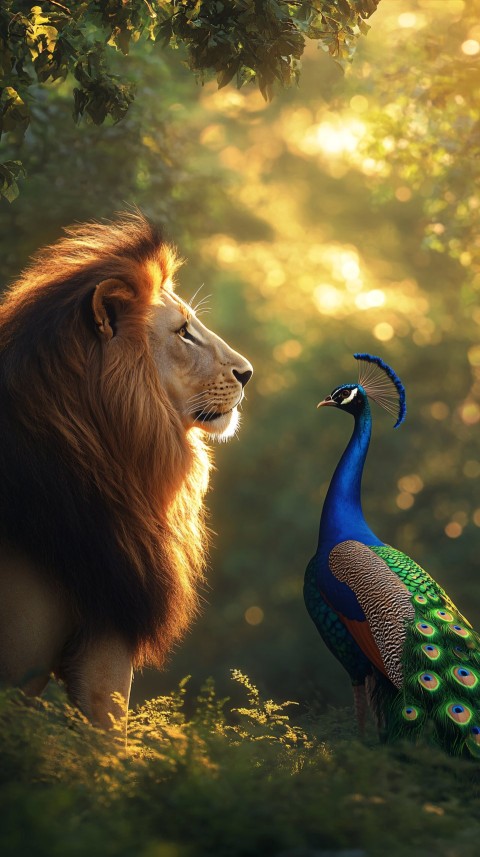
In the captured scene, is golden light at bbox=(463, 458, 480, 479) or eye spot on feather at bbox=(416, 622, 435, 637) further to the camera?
golden light at bbox=(463, 458, 480, 479)

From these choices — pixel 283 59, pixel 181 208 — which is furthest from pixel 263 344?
pixel 283 59

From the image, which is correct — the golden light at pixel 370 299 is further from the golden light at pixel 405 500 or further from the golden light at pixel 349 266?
the golden light at pixel 405 500

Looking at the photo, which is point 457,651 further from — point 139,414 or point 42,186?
point 42,186

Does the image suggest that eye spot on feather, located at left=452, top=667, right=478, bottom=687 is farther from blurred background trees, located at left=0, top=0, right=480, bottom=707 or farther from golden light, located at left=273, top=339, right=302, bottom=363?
golden light, located at left=273, top=339, right=302, bottom=363

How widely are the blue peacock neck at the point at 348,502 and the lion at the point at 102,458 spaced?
580 mm

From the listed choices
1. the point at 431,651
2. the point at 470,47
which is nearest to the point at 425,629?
the point at 431,651

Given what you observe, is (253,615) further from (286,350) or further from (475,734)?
(475,734)

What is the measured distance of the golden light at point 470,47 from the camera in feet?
32.7

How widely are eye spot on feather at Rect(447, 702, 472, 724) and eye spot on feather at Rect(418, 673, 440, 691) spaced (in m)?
0.09

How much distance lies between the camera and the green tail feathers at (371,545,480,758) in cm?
435

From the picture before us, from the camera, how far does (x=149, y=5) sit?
5020 millimetres

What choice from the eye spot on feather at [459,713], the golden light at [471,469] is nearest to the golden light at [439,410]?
the golden light at [471,469]

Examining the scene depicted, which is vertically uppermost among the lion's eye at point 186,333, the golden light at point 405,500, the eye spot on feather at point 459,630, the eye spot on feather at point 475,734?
the lion's eye at point 186,333

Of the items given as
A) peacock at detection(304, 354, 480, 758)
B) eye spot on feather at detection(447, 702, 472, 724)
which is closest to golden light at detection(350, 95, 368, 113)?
peacock at detection(304, 354, 480, 758)
